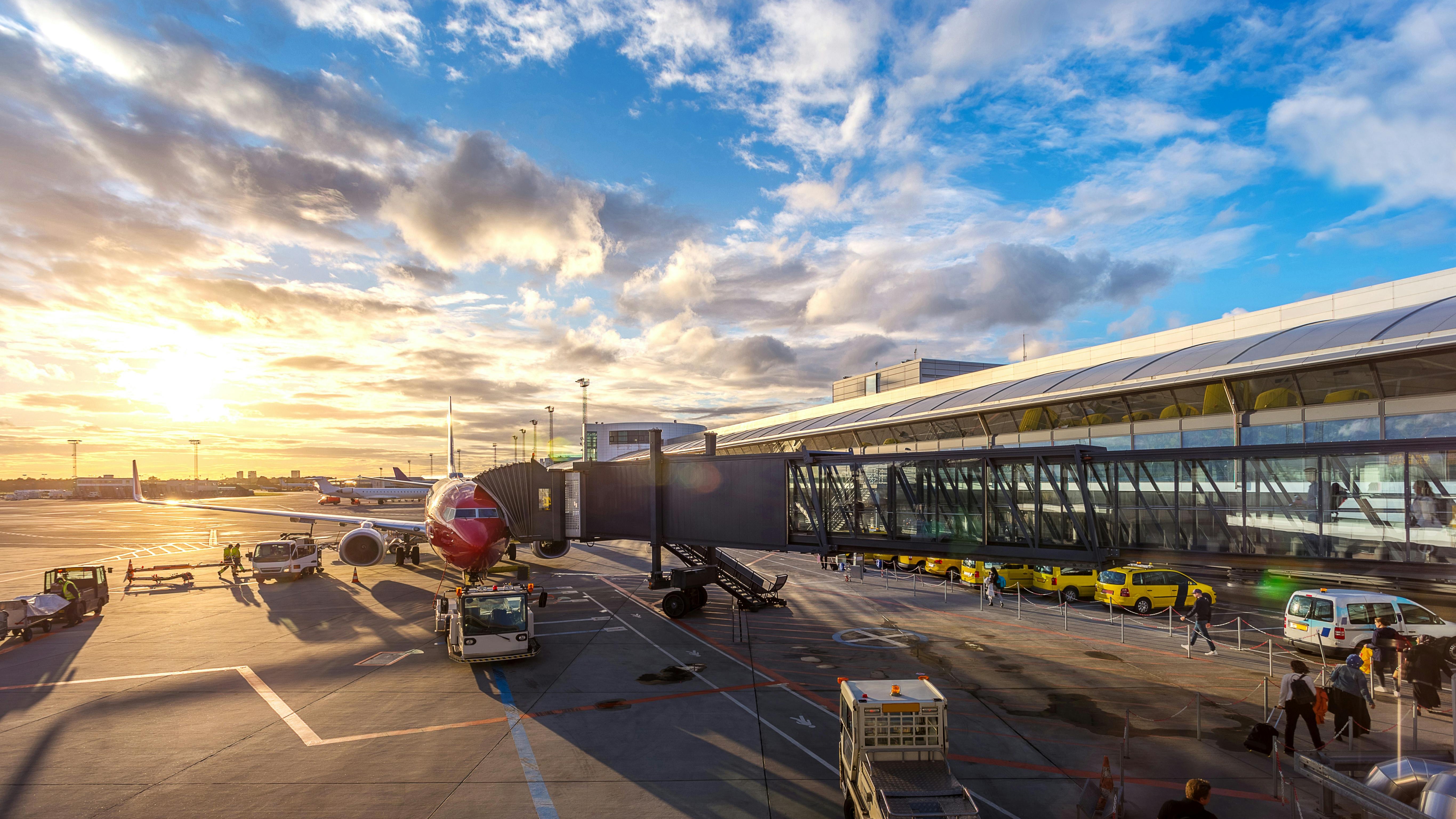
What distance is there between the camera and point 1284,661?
2177 cm

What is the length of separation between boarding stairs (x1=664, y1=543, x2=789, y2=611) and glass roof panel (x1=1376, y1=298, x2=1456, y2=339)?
25160mm

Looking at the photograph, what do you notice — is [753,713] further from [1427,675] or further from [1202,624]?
[1427,675]

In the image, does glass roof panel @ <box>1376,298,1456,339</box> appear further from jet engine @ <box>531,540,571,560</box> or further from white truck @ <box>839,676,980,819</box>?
jet engine @ <box>531,540,571,560</box>

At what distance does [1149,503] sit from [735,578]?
1796 centimetres

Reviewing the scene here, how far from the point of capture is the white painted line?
39.3 feet

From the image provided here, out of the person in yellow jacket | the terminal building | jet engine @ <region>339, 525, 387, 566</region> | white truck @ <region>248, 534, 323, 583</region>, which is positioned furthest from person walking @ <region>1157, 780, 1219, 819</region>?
the person in yellow jacket

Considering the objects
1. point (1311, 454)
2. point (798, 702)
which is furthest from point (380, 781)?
point (1311, 454)

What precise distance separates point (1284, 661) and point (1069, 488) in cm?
867

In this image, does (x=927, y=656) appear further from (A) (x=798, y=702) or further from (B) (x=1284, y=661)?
(B) (x=1284, y=661)

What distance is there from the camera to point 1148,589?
96.9 feet

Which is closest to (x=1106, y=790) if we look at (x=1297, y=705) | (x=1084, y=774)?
(x=1084, y=774)

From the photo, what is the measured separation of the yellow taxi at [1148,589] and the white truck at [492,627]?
26222 millimetres

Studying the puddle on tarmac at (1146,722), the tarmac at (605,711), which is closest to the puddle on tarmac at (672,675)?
the tarmac at (605,711)

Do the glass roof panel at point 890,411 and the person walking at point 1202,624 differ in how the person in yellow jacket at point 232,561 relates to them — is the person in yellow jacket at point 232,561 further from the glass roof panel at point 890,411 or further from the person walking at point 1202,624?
the person walking at point 1202,624
